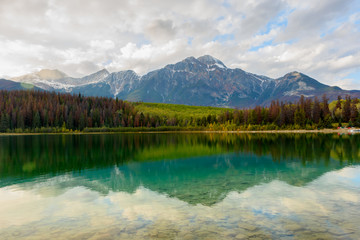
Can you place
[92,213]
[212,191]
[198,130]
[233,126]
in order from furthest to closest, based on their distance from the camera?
[198,130] < [233,126] < [212,191] < [92,213]

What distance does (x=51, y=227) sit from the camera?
41.6ft

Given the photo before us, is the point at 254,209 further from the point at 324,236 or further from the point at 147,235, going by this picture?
A: the point at 147,235

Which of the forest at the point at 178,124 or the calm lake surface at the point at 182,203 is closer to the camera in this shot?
the calm lake surface at the point at 182,203

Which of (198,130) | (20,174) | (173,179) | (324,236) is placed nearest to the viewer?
(324,236)

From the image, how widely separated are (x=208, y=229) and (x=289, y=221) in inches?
185

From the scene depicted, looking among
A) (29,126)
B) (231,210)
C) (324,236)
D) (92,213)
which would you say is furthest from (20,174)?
(29,126)

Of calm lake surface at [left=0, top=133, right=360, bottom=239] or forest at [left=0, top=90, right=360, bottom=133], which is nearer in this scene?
calm lake surface at [left=0, top=133, right=360, bottom=239]

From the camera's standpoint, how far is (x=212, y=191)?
63.6 feet

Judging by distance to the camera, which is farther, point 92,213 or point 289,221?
point 92,213

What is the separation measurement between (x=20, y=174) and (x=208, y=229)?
81.5 ft

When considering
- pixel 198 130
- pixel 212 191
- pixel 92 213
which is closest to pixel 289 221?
pixel 212 191

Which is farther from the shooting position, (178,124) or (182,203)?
(178,124)

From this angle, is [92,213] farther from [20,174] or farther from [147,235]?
[20,174]

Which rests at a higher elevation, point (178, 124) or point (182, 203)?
point (182, 203)
